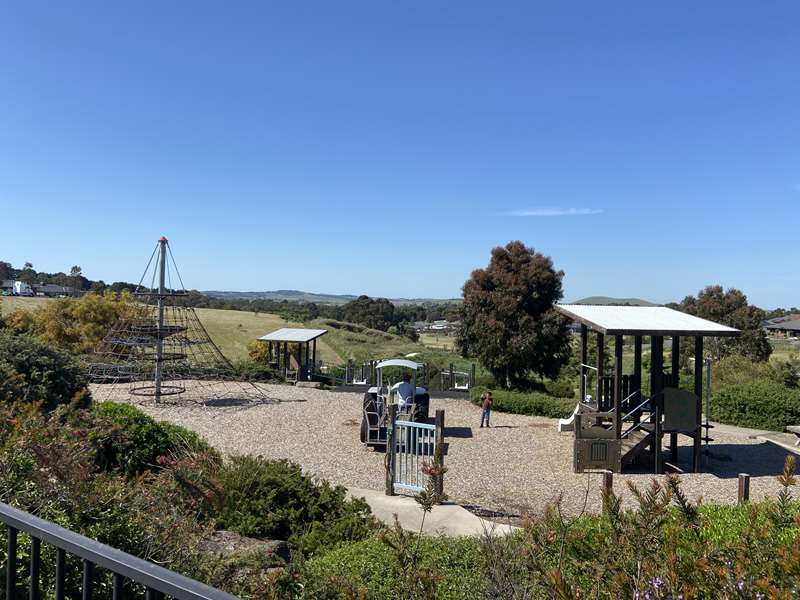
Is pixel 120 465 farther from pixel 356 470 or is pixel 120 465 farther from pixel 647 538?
pixel 647 538

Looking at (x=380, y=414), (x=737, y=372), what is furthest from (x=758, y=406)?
(x=380, y=414)

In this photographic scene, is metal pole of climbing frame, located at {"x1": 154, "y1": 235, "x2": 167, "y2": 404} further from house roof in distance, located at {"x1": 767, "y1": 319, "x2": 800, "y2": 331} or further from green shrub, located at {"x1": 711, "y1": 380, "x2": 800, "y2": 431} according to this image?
house roof in distance, located at {"x1": 767, "y1": 319, "x2": 800, "y2": 331}

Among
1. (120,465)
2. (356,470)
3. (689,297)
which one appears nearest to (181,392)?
(356,470)

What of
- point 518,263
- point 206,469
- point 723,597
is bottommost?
point 206,469

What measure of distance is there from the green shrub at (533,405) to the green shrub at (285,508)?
11.3 m

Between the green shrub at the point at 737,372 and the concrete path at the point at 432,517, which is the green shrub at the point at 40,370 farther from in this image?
the green shrub at the point at 737,372

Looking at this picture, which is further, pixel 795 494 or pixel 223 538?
pixel 795 494

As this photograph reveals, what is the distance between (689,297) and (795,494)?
27.8m

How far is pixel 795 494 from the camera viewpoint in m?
10.4

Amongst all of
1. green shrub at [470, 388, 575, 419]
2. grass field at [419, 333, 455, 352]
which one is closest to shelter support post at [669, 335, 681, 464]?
green shrub at [470, 388, 575, 419]

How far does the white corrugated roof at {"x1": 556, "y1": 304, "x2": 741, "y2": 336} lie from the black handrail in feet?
34.5

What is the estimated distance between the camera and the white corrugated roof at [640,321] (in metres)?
11.4

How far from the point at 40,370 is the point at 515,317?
16.6 m

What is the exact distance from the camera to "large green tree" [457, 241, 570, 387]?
23094 millimetres
